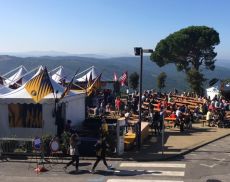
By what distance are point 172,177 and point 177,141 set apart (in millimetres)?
6722

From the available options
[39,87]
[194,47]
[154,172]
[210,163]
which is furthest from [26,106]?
[194,47]

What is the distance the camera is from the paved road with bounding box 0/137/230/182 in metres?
17.0

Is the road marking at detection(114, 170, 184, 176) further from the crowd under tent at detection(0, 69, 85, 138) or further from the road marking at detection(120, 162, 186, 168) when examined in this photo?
the crowd under tent at detection(0, 69, 85, 138)

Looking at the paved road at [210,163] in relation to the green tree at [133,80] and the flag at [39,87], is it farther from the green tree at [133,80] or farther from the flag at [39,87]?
the green tree at [133,80]

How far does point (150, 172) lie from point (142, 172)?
0.28 metres

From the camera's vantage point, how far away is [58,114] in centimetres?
2364

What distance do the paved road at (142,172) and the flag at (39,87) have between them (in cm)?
417

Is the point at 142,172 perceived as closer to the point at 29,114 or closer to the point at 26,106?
the point at 29,114

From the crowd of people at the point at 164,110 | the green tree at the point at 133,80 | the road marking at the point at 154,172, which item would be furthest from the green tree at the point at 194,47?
the road marking at the point at 154,172

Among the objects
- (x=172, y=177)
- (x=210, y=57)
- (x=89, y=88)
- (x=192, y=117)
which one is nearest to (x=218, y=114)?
(x=192, y=117)

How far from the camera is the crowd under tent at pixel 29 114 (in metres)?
23.5

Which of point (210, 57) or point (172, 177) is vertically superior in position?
point (210, 57)

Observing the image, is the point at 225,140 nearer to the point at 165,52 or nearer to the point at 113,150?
the point at 113,150

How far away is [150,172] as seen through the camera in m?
17.8
